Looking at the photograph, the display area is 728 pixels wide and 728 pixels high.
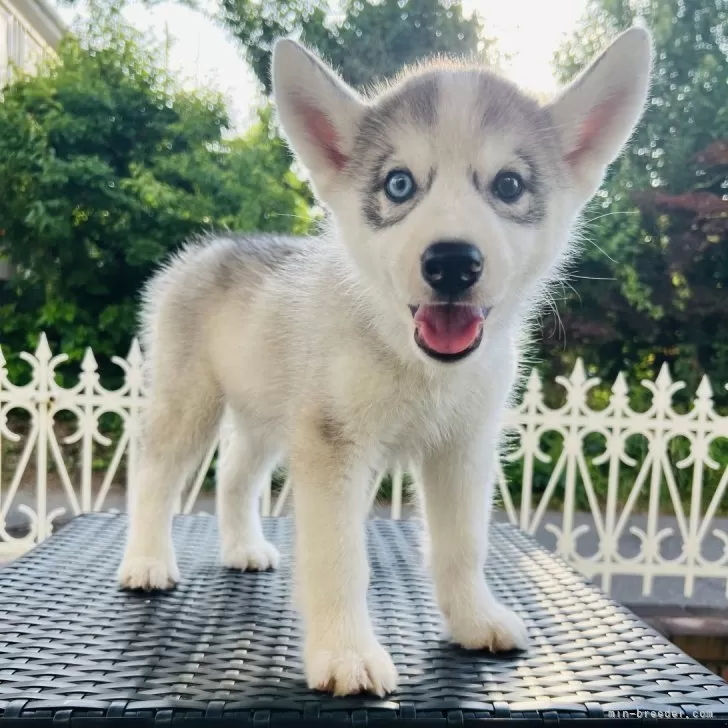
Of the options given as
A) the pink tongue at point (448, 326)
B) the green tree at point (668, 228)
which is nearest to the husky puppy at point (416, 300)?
the pink tongue at point (448, 326)

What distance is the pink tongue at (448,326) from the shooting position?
1151 mm

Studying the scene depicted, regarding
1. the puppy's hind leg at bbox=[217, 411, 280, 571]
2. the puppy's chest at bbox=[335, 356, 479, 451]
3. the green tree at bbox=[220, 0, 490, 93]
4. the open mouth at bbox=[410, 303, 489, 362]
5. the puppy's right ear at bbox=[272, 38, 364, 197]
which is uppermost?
the green tree at bbox=[220, 0, 490, 93]

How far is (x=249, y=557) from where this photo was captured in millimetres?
1991

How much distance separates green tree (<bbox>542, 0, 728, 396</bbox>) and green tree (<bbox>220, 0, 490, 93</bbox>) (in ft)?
2.94

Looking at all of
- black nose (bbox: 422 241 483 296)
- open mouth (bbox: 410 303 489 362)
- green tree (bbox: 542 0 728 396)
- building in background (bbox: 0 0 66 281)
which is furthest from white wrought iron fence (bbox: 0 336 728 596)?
building in background (bbox: 0 0 66 281)

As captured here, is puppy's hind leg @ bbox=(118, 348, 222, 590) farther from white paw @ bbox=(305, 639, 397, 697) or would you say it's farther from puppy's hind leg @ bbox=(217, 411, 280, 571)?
white paw @ bbox=(305, 639, 397, 697)

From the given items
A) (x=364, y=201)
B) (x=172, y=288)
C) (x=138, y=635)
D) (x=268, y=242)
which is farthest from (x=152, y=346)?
(x=364, y=201)

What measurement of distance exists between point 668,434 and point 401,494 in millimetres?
1185

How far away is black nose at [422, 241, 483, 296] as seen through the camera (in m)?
1.05

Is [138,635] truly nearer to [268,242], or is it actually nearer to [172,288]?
[172,288]

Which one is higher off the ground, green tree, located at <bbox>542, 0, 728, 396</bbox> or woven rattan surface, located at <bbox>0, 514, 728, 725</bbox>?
green tree, located at <bbox>542, 0, 728, 396</bbox>

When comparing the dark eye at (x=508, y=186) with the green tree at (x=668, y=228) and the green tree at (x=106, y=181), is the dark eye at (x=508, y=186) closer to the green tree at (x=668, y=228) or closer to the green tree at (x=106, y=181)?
the green tree at (x=106, y=181)

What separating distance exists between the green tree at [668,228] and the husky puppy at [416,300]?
9.56 feet

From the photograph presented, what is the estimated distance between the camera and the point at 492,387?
141 centimetres
